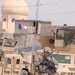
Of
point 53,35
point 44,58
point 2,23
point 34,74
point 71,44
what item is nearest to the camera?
point 44,58

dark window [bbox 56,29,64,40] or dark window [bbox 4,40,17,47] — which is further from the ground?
dark window [bbox 56,29,64,40]

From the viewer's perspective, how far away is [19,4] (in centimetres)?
6450

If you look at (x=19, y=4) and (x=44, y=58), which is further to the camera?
(x=19, y=4)

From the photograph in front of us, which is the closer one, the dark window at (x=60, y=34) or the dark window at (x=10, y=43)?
the dark window at (x=60, y=34)

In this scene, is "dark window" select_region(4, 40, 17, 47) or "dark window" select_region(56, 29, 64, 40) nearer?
"dark window" select_region(56, 29, 64, 40)

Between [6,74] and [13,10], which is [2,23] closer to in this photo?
[13,10]

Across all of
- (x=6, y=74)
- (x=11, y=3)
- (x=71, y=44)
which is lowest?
(x=6, y=74)

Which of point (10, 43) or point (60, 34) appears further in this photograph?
point (10, 43)

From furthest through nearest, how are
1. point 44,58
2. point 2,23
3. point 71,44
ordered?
point 2,23 < point 71,44 < point 44,58

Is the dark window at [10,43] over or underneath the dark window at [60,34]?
underneath

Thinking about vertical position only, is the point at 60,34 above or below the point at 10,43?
above

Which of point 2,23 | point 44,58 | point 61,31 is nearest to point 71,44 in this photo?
point 61,31

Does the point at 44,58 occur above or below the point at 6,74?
above

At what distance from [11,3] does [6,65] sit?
156 ft
